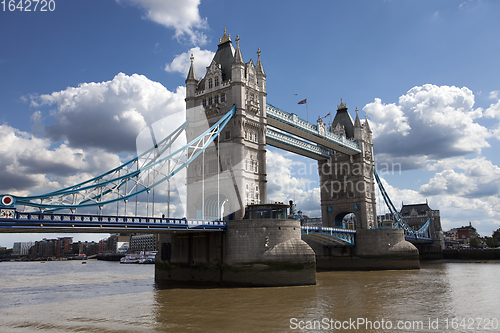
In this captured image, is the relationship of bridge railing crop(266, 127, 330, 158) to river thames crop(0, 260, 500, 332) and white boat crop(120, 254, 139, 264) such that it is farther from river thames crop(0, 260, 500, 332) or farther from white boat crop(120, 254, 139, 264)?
white boat crop(120, 254, 139, 264)

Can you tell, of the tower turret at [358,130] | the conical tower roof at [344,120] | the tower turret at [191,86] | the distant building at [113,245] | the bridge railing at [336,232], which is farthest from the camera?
the distant building at [113,245]

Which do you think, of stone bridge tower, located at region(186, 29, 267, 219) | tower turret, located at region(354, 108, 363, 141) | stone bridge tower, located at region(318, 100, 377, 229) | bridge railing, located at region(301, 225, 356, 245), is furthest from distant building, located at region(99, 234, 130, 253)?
stone bridge tower, located at region(186, 29, 267, 219)

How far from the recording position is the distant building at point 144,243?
521ft

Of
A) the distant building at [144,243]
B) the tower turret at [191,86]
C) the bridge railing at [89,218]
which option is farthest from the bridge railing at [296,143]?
the distant building at [144,243]

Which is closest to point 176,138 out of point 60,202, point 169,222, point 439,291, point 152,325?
point 169,222

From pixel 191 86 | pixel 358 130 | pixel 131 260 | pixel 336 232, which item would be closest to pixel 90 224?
pixel 191 86

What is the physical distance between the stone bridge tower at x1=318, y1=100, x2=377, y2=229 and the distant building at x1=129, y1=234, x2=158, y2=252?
346 ft

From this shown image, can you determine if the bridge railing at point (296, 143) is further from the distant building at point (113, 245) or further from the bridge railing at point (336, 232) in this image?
the distant building at point (113, 245)

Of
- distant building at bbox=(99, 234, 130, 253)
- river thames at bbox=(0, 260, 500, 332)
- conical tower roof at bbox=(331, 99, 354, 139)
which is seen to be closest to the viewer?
river thames at bbox=(0, 260, 500, 332)

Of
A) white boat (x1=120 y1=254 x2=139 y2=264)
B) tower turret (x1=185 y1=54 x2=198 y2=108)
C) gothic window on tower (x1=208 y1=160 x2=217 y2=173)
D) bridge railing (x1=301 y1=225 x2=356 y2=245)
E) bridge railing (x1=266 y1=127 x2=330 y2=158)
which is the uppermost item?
tower turret (x1=185 y1=54 x2=198 y2=108)

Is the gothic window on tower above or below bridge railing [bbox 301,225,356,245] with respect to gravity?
above

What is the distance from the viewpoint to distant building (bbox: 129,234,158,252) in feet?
521

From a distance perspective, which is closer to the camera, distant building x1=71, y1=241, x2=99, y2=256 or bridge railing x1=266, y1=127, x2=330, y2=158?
bridge railing x1=266, y1=127, x2=330, y2=158

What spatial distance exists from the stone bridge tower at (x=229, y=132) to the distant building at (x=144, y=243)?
397ft
